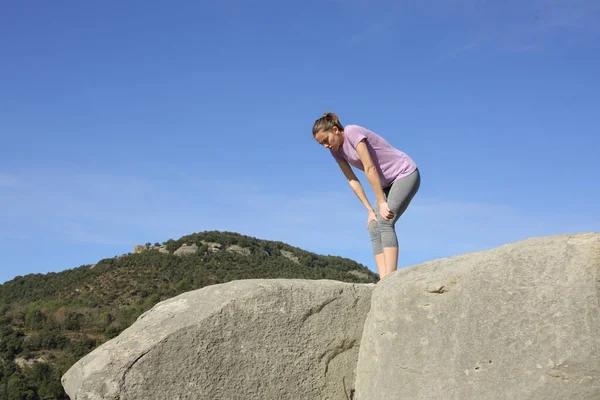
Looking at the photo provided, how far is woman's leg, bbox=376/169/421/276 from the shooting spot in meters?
5.48

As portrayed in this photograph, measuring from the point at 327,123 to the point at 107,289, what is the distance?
53.9 meters

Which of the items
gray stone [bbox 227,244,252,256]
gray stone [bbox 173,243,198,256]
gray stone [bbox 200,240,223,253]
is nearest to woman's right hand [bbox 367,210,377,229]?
gray stone [bbox 227,244,252,256]

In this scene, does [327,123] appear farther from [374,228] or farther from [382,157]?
[374,228]

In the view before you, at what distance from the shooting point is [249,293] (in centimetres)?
504

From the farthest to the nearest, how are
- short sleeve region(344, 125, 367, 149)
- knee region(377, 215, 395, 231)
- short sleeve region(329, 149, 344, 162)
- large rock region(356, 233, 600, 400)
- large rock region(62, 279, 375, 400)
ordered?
short sleeve region(329, 149, 344, 162) → knee region(377, 215, 395, 231) → short sleeve region(344, 125, 367, 149) → large rock region(62, 279, 375, 400) → large rock region(356, 233, 600, 400)

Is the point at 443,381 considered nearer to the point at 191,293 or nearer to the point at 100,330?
the point at 191,293

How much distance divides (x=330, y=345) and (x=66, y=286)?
6021 cm

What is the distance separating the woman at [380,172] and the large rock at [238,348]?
0.44m

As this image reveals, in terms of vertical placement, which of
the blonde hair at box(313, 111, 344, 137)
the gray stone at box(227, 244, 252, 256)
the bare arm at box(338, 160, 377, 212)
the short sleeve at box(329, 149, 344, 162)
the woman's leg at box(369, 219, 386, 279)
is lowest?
the woman's leg at box(369, 219, 386, 279)

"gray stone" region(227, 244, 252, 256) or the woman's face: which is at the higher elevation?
"gray stone" region(227, 244, 252, 256)

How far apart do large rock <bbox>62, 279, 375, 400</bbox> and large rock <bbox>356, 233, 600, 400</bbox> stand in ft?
1.44

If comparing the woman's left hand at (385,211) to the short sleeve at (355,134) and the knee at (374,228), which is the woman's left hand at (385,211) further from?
Result: the short sleeve at (355,134)

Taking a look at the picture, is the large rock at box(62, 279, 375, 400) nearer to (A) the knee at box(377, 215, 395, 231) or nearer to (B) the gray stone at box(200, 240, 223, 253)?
(A) the knee at box(377, 215, 395, 231)

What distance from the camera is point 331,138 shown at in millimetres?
5539
